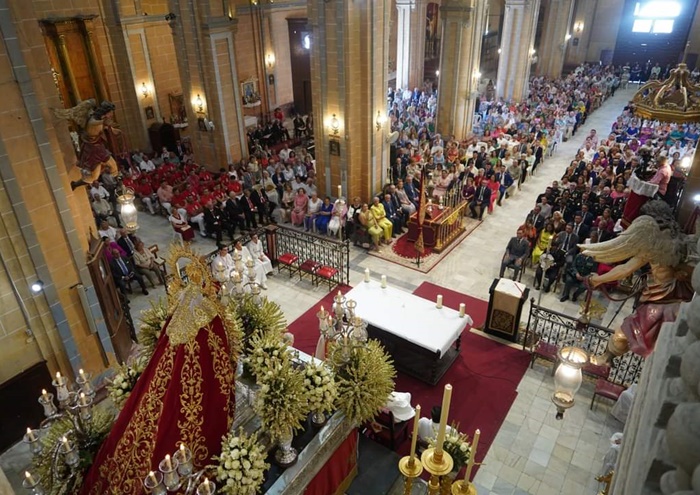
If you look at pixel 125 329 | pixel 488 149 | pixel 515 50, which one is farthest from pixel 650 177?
pixel 515 50

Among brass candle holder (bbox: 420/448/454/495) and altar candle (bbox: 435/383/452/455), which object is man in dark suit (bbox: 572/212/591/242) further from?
altar candle (bbox: 435/383/452/455)

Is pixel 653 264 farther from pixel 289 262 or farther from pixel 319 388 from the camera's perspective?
pixel 289 262

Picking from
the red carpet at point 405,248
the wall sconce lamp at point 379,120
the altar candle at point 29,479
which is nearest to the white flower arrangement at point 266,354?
the altar candle at point 29,479

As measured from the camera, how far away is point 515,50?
24734 mm

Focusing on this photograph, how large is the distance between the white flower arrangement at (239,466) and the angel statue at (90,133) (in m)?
4.70

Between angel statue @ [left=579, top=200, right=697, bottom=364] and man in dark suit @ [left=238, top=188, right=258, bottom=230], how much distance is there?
1072 centimetres

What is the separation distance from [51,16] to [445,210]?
43.4 feet

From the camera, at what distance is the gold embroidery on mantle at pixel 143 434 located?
4457 millimetres

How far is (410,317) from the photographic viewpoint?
364 inches

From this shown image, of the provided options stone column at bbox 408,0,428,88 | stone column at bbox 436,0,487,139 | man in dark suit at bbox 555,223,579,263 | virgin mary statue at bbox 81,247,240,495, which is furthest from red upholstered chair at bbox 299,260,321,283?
stone column at bbox 408,0,428,88

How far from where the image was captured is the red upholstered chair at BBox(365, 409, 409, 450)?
7.18m

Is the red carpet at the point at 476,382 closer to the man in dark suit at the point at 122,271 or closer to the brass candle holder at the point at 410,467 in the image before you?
the man in dark suit at the point at 122,271

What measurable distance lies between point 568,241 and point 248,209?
846cm

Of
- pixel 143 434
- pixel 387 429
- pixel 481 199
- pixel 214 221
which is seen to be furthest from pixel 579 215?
pixel 143 434
